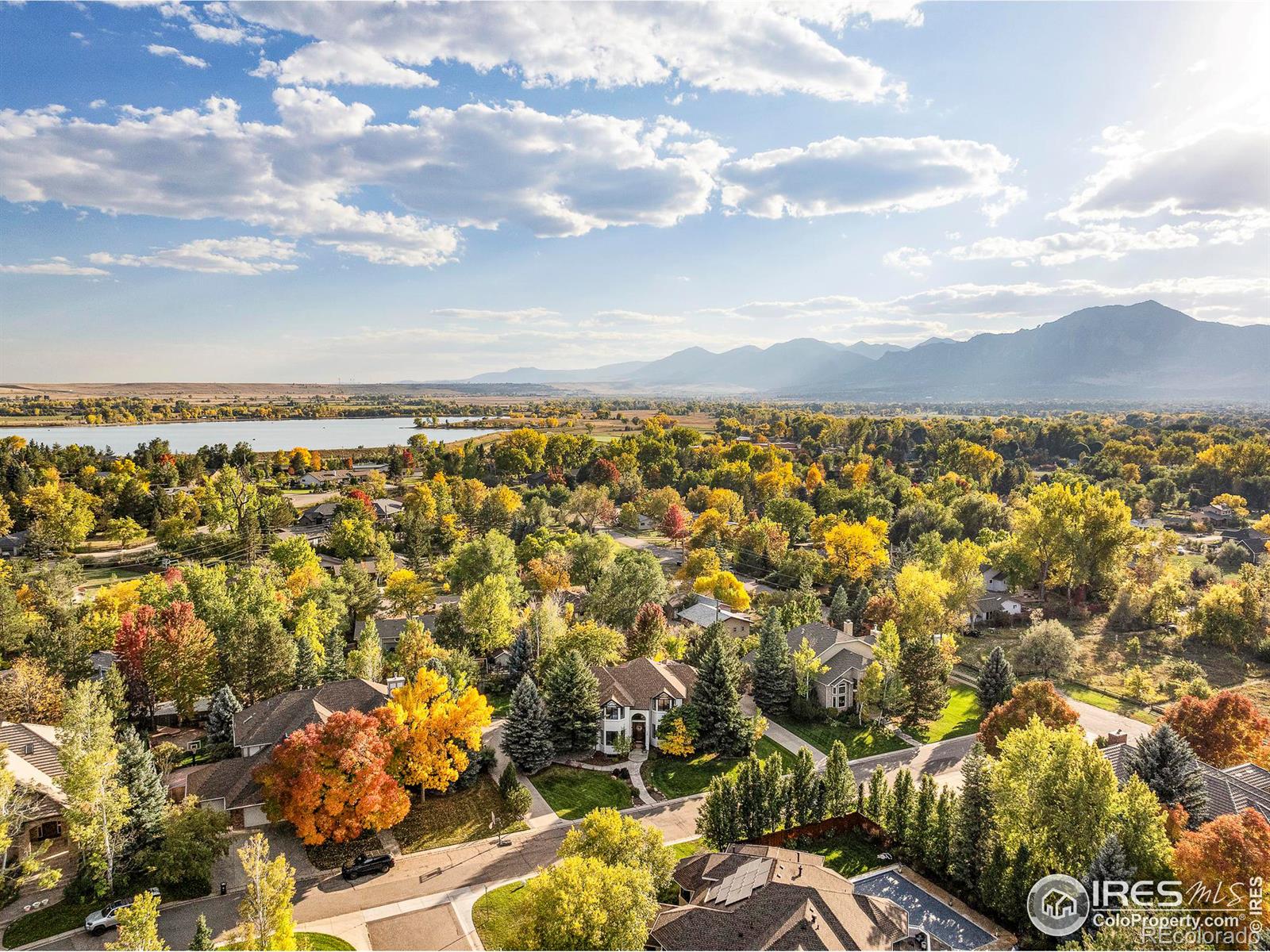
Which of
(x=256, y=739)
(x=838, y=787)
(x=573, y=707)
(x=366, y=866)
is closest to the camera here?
(x=366, y=866)

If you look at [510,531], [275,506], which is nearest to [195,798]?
[510,531]

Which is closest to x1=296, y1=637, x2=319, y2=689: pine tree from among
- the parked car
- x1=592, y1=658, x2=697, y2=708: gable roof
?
the parked car

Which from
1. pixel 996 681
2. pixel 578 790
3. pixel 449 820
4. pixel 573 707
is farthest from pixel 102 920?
pixel 996 681

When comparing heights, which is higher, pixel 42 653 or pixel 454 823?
pixel 42 653

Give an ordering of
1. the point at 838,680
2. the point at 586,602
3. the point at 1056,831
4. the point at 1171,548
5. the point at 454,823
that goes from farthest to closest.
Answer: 1. the point at 1171,548
2. the point at 586,602
3. the point at 838,680
4. the point at 454,823
5. the point at 1056,831

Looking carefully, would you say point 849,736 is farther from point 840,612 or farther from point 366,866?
point 366,866

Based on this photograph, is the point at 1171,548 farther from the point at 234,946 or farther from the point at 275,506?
the point at 275,506

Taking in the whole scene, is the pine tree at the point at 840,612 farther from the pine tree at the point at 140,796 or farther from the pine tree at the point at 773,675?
the pine tree at the point at 140,796
